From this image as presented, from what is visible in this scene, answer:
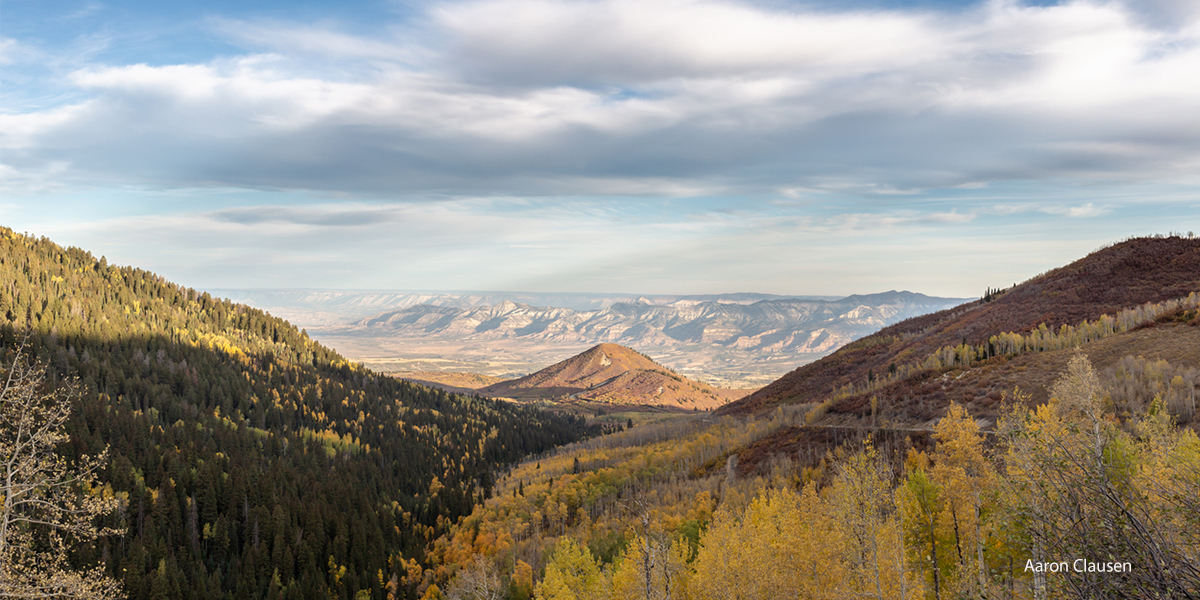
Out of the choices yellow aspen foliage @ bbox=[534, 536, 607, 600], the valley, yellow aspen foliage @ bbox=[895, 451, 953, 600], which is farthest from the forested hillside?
yellow aspen foliage @ bbox=[895, 451, 953, 600]

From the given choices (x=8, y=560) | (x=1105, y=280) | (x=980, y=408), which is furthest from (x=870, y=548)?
(x=1105, y=280)

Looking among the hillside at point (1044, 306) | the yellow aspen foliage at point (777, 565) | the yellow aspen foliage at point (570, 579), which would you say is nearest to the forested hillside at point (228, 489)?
the yellow aspen foliage at point (570, 579)

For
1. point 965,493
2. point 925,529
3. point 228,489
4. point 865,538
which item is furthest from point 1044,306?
point 228,489

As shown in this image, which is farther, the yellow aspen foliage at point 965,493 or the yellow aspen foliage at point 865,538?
the yellow aspen foliage at point 965,493

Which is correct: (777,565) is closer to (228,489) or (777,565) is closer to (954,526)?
(954,526)

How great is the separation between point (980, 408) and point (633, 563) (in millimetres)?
49578

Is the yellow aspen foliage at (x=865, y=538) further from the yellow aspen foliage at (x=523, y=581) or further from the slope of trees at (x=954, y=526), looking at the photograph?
the yellow aspen foliage at (x=523, y=581)

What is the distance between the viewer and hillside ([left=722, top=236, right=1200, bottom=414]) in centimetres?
10194

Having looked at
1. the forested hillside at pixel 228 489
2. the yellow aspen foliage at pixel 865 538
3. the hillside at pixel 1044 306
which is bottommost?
the forested hillside at pixel 228 489

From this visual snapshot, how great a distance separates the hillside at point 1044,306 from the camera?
4013 inches

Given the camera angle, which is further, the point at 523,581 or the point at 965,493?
the point at 523,581

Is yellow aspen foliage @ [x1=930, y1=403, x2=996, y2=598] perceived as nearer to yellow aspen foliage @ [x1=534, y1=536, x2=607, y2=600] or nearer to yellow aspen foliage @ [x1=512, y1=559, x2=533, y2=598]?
yellow aspen foliage @ [x1=534, y1=536, x2=607, y2=600]

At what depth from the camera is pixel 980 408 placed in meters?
76.1

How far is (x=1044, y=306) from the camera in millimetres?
114938
